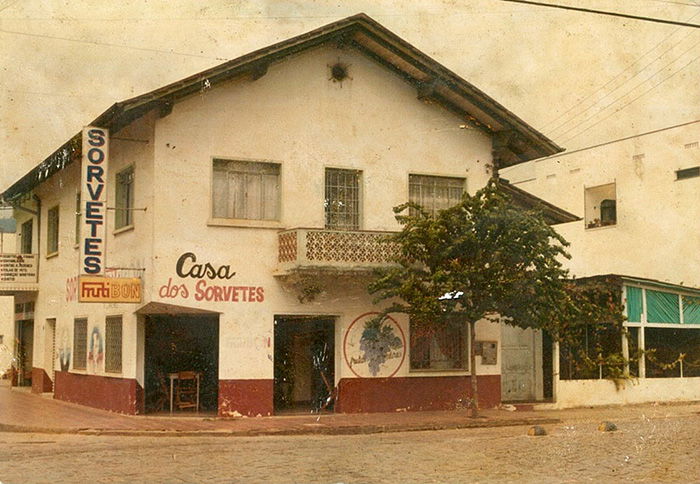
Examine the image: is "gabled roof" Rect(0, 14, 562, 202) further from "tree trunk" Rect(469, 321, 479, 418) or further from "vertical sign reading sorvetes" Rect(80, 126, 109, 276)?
"tree trunk" Rect(469, 321, 479, 418)

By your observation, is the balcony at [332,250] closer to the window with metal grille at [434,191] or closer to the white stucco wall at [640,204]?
the window with metal grille at [434,191]

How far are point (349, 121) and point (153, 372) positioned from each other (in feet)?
22.7

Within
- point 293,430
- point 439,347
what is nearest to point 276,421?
point 293,430

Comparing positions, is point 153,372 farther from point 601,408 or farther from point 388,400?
point 601,408

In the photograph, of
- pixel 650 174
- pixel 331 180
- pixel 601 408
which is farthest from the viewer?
pixel 650 174

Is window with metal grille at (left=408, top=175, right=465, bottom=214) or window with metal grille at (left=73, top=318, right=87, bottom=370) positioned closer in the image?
window with metal grille at (left=408, top=175, right=465, bottom=214)

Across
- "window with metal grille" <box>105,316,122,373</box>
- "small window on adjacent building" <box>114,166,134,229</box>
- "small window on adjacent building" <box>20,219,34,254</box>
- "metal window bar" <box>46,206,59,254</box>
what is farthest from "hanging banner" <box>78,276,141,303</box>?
"small window on adjacent building" <box>20,219,34,254</box>

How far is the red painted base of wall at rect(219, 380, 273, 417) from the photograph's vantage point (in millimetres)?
19656

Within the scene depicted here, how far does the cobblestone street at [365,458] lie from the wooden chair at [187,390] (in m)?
3.74

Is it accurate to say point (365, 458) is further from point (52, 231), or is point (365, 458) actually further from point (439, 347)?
point (52, 231)

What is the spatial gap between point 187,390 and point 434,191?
→ 23.4 ft

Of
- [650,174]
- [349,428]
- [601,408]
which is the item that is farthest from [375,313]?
[650,174]

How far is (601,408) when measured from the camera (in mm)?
23375

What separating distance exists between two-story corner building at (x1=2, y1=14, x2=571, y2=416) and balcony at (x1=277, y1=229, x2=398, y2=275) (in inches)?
1.3
